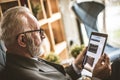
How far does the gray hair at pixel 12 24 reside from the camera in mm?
1224

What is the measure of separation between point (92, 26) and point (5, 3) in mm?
903

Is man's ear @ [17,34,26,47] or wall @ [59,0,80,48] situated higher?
man's ear @ [17,34,26,47]

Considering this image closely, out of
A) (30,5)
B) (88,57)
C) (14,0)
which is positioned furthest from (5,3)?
(88,57)

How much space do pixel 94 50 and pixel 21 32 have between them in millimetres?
438

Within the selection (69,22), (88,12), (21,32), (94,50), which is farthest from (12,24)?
(69,22)

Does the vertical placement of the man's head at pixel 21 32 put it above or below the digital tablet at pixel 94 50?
above

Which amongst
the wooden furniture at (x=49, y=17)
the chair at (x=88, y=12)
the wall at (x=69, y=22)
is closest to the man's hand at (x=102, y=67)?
the wooden furniture at (x=49, y=17)

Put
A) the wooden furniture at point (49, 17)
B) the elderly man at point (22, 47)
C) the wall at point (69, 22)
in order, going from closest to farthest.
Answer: the elderly man at point (22, 47) → the wooden furniture at point (49, 17) → the wall at point (69, 22)

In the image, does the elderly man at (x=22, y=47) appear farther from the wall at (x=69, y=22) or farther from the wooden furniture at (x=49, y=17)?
the wall at (x=69, y=22)

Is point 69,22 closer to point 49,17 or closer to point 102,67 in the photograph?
point 49,17

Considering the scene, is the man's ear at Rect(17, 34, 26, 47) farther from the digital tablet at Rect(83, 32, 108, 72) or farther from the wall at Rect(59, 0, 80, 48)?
the wall at Rect(59, 0, 80, 48)

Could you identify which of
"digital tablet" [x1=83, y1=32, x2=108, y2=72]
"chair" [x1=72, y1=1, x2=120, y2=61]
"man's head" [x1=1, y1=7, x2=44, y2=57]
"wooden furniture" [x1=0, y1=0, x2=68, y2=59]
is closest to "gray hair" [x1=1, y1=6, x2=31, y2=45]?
"man's head" [x1=1, y1=7, x2=44, y2=57]

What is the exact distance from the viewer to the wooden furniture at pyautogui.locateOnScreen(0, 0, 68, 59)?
74.2 inches

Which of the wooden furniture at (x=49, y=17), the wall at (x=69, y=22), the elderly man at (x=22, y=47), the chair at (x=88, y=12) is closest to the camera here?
the elderly man at (x=22, y=47)
